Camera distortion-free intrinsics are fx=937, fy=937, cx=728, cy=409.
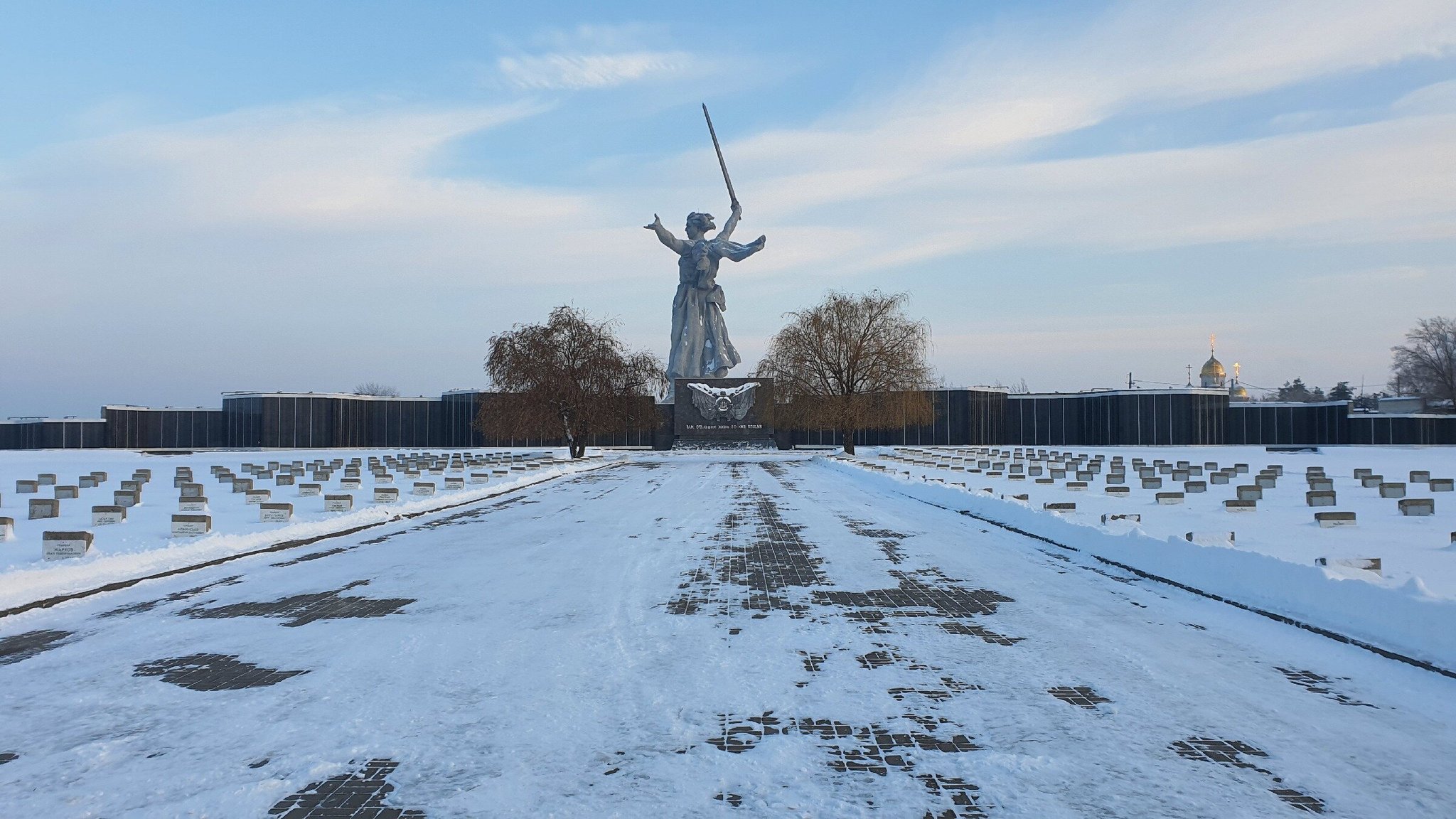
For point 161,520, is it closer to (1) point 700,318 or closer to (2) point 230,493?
(2) point 230,493

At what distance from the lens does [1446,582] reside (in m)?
8.52

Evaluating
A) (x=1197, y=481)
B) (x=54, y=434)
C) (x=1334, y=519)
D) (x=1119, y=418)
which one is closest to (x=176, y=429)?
(x=54, y=434)

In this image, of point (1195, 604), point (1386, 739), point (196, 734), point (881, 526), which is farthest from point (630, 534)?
point (1386, 739)

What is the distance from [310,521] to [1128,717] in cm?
1387

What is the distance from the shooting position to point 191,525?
1341cm

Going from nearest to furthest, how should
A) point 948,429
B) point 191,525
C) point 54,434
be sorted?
point 191,525 < point 54,434 < point 948,429

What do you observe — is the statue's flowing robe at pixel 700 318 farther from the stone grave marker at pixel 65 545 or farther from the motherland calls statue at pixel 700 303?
the stone grave marker at pixel 65 545

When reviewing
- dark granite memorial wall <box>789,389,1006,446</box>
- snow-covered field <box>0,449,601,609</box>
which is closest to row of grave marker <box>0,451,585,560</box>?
snow-covered field <box>0,449,601,609</box>

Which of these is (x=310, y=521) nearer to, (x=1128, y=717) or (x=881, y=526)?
(x=881, y=526)

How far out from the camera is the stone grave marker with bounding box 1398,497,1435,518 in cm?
1585

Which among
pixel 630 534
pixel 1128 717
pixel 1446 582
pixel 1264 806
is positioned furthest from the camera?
pixel 630 534

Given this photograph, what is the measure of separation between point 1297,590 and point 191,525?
13691 mm

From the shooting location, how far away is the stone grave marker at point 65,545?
10805 mm

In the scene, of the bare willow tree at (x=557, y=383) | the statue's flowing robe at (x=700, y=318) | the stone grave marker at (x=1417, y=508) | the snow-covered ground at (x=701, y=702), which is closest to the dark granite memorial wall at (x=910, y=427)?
the statue's flowing robe at (x=700, y=318)
